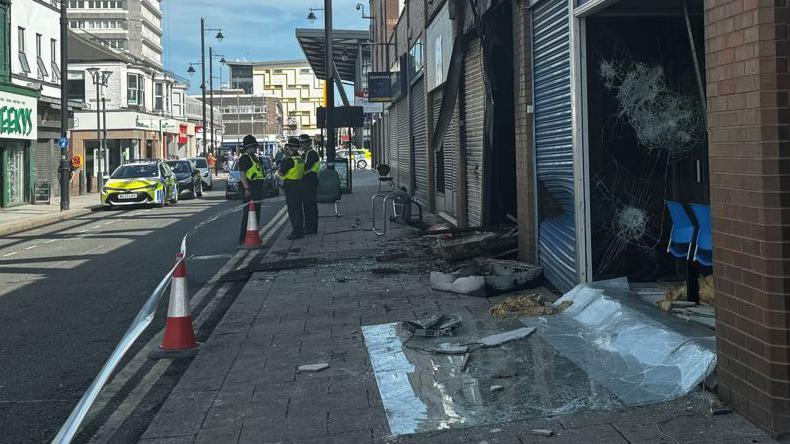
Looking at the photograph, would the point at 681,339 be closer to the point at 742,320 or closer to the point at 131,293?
the point at 742,320

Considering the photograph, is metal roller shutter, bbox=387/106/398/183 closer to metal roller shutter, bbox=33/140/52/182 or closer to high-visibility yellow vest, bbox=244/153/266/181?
metal roller shutter, bbox=33/140/52/182

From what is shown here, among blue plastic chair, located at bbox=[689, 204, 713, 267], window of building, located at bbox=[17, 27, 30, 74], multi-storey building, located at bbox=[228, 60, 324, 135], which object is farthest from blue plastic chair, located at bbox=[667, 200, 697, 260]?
multi-storey building, located at bbox=[228, 60, 324, 135]

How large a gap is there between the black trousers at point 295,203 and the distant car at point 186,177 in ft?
54.1

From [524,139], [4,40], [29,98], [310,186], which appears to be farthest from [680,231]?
[29,98]

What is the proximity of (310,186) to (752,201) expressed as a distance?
451 inches

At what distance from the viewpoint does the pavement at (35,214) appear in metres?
19.2

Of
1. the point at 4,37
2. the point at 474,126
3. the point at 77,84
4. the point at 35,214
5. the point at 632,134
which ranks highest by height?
the point at 77,84

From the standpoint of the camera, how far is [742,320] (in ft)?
13.6

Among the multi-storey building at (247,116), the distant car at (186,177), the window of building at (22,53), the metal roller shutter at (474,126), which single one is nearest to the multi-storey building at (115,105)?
the distant car at (186,177)

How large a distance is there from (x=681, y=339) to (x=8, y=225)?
17920 mm

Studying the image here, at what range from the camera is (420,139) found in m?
20.4

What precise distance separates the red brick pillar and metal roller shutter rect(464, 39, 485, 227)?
7.38 meters

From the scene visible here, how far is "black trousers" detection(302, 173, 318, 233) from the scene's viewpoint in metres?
14.9

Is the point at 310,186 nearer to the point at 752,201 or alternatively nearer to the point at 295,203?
the point at 295,203
